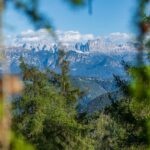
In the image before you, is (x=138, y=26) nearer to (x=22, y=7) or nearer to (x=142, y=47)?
(x=142, y=47)

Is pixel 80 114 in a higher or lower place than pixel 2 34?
lower

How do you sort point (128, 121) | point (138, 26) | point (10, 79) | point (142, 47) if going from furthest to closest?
point (128, 121) → point (138, 26) → point (142, 47) → point (10, 79)

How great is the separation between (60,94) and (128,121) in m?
16.8

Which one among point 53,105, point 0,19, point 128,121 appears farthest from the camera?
point 53,105

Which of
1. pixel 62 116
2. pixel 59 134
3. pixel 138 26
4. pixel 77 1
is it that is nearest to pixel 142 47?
pixel 138 26

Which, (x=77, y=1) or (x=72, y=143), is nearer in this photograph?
(x=77, y=1)

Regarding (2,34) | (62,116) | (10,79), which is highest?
(2,34)

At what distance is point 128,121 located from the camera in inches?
1417

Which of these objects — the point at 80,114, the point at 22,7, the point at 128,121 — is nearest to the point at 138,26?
the point at 22,7

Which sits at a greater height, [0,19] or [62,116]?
[0,19]

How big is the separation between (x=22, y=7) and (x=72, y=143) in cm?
4716

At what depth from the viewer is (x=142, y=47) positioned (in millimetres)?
3340

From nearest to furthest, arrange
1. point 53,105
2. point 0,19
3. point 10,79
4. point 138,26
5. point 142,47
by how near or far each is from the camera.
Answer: point 10,79 < point 0,19 < point 142,47 < point 138,26 < point 53,105

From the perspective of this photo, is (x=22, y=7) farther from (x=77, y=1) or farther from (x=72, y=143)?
(x=72, y=143)
